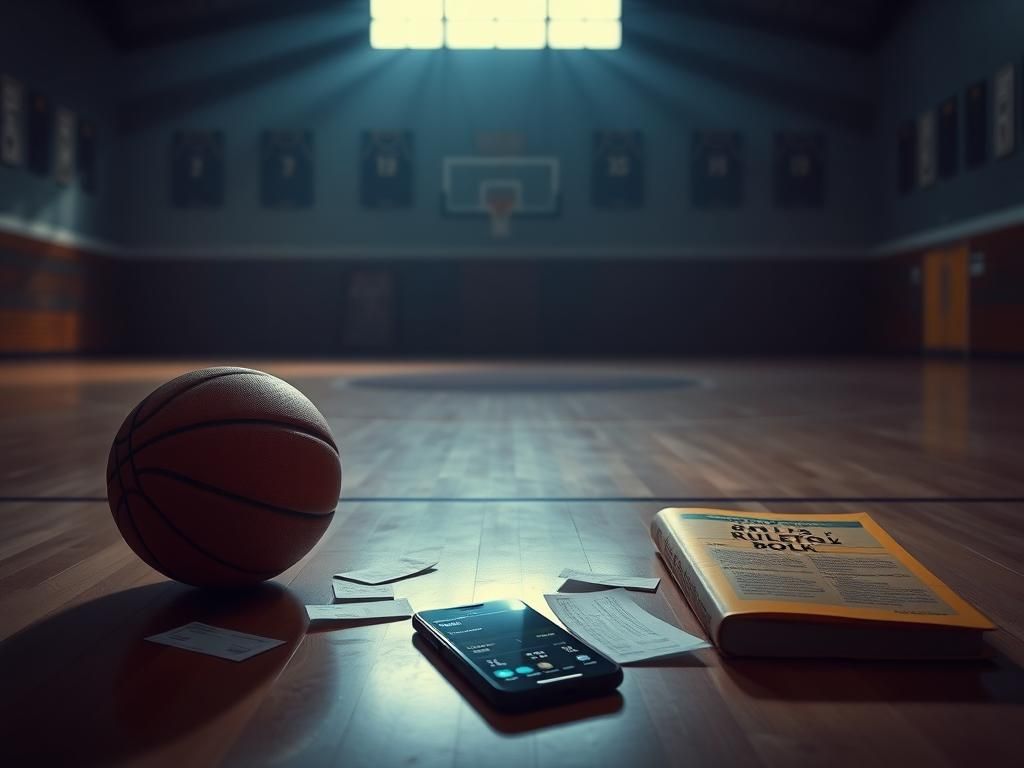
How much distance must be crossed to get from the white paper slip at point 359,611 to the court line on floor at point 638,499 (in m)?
0.93

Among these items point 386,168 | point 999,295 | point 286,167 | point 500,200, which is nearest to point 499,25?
point 500,200

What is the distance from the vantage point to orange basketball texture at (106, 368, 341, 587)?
59.3 inches

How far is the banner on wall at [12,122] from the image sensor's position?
10.7m

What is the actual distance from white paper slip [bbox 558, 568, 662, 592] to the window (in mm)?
12881

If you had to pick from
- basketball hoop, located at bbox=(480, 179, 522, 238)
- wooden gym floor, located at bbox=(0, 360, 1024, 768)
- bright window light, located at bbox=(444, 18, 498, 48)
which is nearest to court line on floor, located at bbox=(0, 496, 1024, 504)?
wooden gym floor, located at bbox=(0, 360, 1024, 768)

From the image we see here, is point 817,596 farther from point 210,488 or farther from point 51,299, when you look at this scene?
point 51,299

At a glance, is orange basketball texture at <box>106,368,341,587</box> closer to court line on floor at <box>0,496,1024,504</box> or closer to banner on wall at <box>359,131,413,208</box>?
court line on floor at <box>0,496,1024,504</box>

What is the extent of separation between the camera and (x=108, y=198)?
1355 centimetres

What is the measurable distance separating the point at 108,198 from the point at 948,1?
11.7m

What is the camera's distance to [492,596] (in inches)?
63.0

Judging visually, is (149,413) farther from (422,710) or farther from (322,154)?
(322,154)

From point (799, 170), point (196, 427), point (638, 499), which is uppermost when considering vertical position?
point (799, 170)

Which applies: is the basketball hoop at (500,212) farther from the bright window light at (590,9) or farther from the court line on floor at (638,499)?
the court line on floor at (638,499)

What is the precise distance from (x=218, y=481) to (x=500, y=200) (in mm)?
12358
